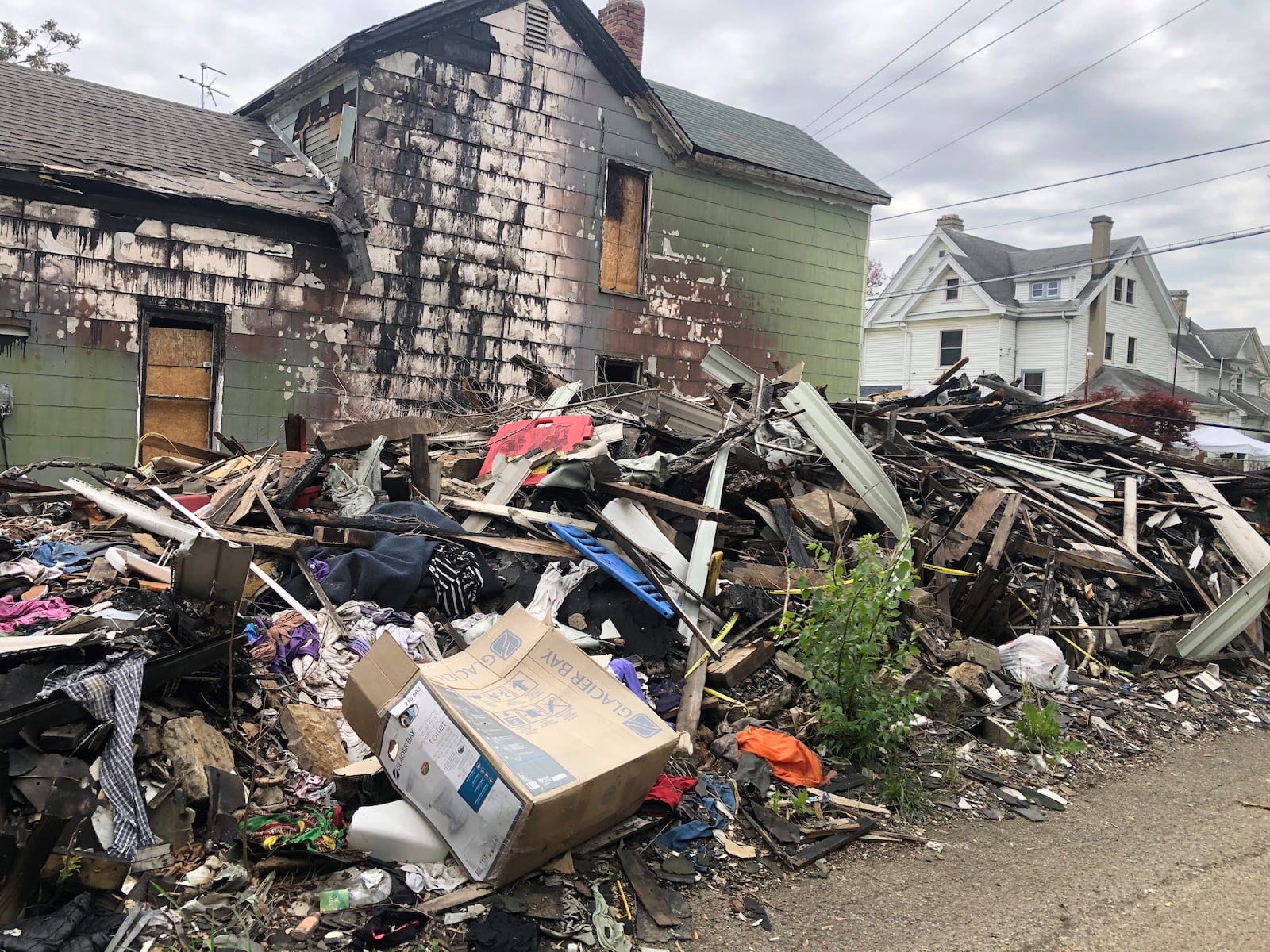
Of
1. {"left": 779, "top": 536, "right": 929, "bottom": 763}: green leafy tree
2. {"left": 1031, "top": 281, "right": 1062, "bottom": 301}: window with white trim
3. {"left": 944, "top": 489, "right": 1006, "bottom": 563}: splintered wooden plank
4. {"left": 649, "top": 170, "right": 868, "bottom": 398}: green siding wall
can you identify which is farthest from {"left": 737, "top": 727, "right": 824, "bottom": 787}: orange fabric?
{"left": 1031, "top": 281, "right": 1062, "bottom": 301}: window with white trim

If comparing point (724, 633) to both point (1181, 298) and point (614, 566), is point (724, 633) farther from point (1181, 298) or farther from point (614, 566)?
point (1181, 298)

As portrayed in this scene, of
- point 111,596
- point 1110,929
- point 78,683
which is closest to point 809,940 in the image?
point 1110,929

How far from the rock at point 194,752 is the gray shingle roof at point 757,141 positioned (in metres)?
11.2

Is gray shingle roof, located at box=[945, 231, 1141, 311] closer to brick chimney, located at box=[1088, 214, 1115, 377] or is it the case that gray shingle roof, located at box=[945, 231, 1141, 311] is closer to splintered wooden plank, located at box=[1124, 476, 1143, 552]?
brick chimney, located at box=[1088, 214, 1115, 377]

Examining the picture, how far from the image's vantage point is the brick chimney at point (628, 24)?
14438mm

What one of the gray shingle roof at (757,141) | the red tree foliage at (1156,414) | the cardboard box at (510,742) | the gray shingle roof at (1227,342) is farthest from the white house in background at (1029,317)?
the cardboard box at (510,742)

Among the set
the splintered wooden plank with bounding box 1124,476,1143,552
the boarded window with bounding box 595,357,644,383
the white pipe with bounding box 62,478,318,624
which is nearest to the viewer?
the white pipe with bounding box 62,478,318,624

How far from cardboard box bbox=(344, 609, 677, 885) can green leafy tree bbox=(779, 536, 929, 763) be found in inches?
51.8

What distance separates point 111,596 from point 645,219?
9.51m

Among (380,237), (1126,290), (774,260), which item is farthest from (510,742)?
(1126,290)

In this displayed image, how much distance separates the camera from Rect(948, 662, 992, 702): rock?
5.94 meters

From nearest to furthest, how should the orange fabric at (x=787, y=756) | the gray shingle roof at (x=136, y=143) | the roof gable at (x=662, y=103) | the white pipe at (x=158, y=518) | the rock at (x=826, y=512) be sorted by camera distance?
the orange fabric at (x=787, y=756) → the white pipe at (x=158, y=518) → the rock at (x=826, y=512) → the gray shingle roof at (x=136, y=143) → the roof gable at (x=662, y=103)

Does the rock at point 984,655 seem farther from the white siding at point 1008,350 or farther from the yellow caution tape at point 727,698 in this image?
the white siding at point 1008,350

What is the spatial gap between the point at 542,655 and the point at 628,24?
13325mm
